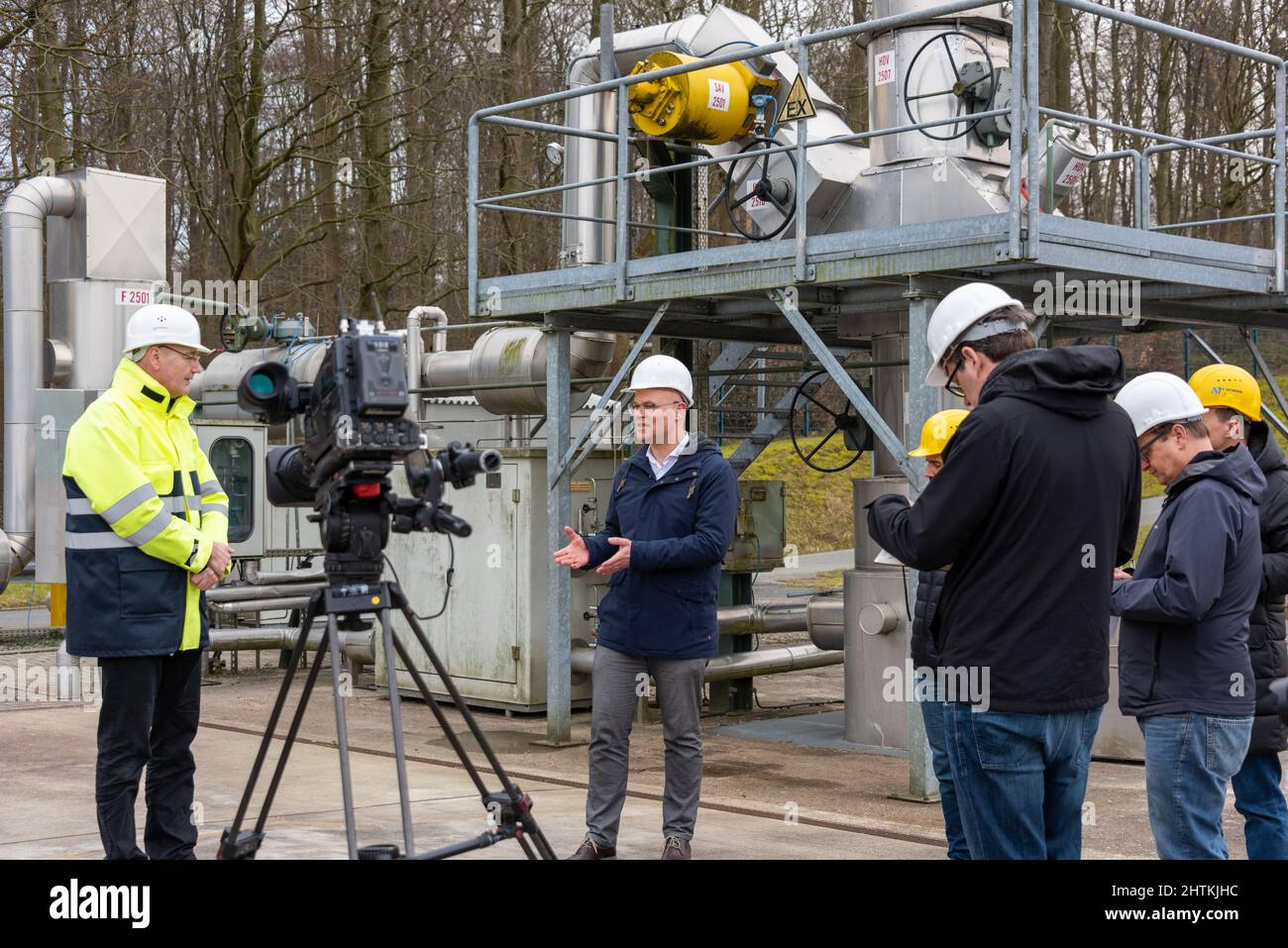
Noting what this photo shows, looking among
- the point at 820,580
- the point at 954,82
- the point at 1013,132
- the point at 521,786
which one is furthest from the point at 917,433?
the point at 820,580

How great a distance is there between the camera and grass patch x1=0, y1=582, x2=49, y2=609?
20203mm

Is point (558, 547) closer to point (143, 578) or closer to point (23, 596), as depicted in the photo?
point (143, 578)

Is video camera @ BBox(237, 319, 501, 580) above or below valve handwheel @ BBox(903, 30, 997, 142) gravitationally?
below

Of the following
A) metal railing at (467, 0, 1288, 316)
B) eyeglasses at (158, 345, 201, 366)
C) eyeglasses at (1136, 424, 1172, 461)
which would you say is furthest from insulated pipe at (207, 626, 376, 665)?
eyeglasses at (1136, 424, 1172, 461)

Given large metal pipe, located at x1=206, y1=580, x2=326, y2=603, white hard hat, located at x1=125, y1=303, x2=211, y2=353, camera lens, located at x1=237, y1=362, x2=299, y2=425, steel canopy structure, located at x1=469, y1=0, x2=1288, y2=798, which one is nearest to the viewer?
camera lens, located at x1=237, y1=362, x2=299, y2=425

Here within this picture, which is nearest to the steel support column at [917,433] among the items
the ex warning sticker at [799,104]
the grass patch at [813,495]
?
the ex warning sticker at [799,104]

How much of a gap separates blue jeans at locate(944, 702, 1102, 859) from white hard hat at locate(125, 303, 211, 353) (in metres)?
3.41

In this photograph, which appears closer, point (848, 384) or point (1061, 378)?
point (1061, 378)

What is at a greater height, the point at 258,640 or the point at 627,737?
the point at 627,737

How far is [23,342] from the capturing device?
42.8ft

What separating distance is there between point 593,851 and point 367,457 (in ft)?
7.64

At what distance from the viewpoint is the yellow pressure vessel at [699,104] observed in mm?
9883

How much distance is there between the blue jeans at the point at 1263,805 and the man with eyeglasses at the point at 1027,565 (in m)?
1.42

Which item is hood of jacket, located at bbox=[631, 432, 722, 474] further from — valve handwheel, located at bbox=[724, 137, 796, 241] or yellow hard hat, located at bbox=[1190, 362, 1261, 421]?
valve handwheel, located at bbox=[724, 137, 796, 241]
